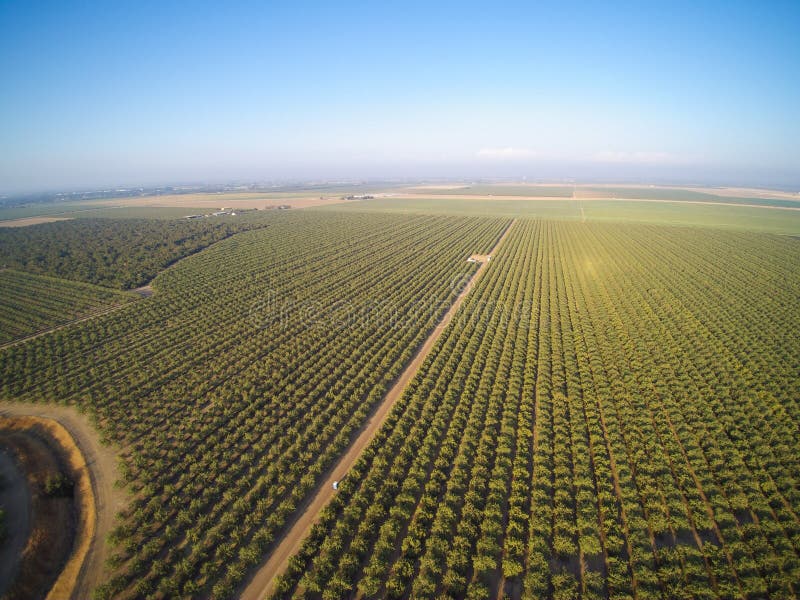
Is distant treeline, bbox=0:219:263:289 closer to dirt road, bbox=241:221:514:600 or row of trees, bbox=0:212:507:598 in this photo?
row of trees, bbox=0:212:507:598

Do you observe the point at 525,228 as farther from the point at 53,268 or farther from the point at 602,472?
the point at 53,268

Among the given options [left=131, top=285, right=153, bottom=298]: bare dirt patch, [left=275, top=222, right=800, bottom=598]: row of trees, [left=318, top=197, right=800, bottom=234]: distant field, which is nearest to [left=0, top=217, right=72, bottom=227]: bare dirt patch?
[left=131, top=285, right=153, bottom=298]: bare dirt patch

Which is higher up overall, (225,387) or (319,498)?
(225,387)

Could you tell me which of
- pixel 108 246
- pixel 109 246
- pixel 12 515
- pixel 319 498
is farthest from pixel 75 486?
pixel 108 246

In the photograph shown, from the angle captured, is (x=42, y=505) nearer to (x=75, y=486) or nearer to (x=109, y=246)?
(x=75, y=486)

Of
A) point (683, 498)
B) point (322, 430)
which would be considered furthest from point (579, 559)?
point (322, 430)

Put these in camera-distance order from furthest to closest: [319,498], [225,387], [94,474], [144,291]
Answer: [144,291] < [225,387] < [94,474] < [319,498]
